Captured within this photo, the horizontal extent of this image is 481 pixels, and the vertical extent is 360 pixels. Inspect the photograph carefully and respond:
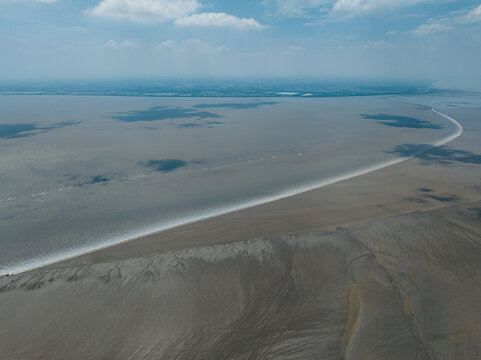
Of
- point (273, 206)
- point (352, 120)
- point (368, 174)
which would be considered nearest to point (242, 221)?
point (273, 206)

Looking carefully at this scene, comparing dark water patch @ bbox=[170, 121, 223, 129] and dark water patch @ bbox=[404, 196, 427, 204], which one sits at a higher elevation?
dark water patch @ bbox=[170, 121, 223, 129]

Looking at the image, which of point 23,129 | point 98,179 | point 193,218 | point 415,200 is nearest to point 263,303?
point 193,218

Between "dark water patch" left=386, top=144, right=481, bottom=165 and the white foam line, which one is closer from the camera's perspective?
the white foam line

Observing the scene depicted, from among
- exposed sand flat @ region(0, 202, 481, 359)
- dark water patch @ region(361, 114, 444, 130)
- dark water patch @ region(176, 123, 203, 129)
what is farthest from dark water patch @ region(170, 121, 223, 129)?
exposed sand flat @ region(0, 202, 481, 359)

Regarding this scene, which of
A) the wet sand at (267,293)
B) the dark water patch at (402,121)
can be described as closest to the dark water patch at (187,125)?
the dark water patch at (402,121)

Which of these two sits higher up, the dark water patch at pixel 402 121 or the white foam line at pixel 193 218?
the dark water patch at pixel 402 121

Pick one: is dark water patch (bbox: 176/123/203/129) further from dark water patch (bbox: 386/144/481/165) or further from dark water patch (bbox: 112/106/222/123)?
dark water patch (bbox: 386/144/481/165)

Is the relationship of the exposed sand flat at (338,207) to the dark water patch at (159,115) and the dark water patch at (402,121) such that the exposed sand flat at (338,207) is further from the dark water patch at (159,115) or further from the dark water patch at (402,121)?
the dark water patch at (159,115)
